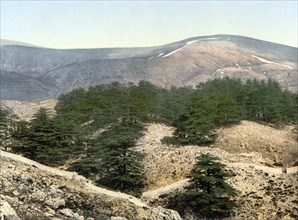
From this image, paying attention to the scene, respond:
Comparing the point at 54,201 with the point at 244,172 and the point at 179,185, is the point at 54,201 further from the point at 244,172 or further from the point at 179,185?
the point at 244,172

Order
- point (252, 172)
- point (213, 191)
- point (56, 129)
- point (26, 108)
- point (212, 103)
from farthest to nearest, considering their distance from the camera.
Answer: point (26, 108) < point (212, 103) < point (56, 129) < point (252, 172) < point (213, 191)

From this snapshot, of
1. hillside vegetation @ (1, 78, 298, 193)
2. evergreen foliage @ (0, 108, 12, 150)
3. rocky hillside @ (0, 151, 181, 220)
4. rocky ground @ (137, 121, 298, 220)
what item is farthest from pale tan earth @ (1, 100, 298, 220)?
evergreen foliage @ (0, 108, 12, 150)

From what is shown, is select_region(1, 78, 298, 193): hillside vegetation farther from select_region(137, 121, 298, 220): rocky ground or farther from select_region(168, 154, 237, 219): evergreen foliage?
select_region(168, 154, 237, 219): evergreen foliage

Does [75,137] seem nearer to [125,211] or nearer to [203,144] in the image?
[203,144]

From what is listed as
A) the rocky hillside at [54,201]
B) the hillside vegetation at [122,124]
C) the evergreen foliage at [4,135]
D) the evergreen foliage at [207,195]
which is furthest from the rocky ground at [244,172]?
the evergreen foliage at [4,135]

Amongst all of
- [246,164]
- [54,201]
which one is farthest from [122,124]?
[54,201]

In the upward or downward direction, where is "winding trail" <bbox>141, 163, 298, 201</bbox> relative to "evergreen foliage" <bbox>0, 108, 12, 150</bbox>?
downward

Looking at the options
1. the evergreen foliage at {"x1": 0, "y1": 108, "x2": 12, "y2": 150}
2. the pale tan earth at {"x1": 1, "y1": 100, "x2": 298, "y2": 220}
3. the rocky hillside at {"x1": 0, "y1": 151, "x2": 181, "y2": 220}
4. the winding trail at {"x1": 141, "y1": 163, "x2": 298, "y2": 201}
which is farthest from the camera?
the evergreen foliage at {"x1": 0, "y1": 108, "x2": 12, "y2": 150}

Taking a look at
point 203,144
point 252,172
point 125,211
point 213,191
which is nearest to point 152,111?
point 203,144
